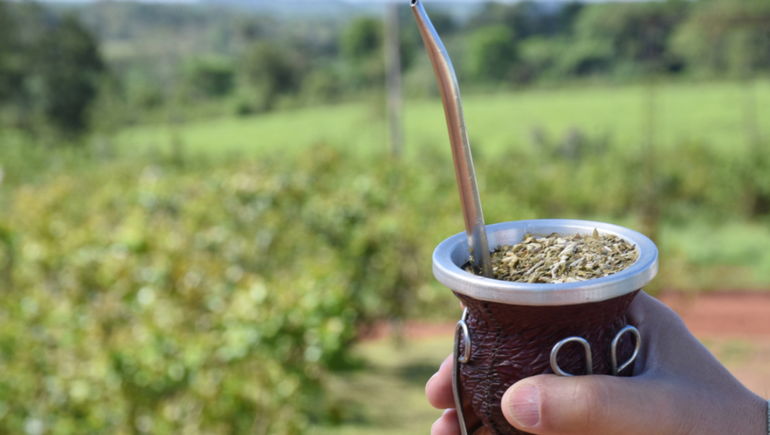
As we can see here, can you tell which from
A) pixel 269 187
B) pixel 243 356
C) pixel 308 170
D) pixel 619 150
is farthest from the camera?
pixel 619 150

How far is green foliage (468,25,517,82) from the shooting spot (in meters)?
5.20

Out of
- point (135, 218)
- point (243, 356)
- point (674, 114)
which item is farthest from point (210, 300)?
point (674, 114)

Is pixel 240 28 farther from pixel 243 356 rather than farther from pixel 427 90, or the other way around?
pixel 243 356

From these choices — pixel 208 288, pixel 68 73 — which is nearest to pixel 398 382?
pixel 208 288

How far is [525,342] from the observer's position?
53 centimetres

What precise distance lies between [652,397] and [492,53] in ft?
16.6

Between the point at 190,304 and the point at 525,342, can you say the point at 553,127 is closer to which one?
the point at 190,304

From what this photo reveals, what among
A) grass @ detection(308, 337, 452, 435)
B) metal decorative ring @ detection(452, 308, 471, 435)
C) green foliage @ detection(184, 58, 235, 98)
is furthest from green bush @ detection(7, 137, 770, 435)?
green foliage @ detection(184, 58, 235, 98)

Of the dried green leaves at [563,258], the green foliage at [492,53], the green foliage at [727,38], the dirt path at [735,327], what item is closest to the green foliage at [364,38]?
the green foliage at [492,53]

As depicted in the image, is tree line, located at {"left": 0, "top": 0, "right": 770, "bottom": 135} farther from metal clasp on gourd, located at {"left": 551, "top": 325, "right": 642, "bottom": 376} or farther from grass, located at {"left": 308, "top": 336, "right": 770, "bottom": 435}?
metal clasp on gourd, located at {"left": 551, "top": 325, "right": 642, "bottom": 376}

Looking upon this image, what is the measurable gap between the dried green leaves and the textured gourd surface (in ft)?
0.11

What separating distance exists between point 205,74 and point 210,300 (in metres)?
4.05

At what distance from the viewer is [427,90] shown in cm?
517

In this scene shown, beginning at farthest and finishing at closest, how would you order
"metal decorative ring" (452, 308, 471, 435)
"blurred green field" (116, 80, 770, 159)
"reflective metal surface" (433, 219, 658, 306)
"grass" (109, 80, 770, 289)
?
"blurred green field" (116, 80, 770, 159) < "grass" (109, 80, 770, 289) < "metal decorative ring" (452, 308, 471, 435) < "reflective metal surface" (433, 219, 658, 306)
